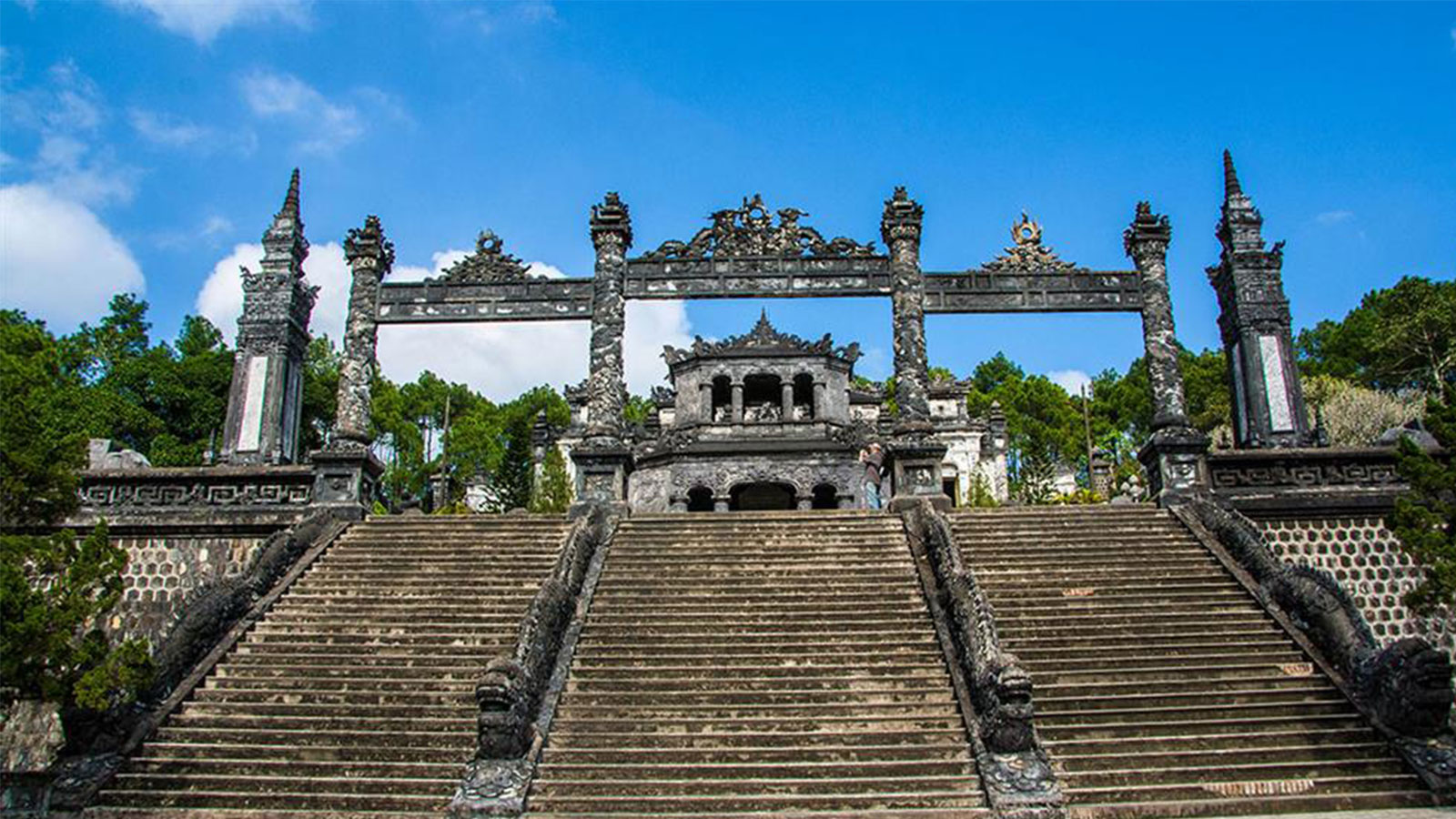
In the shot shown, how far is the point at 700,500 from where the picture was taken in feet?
92.9

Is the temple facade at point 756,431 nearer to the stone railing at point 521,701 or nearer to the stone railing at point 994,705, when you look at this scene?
the stone railing at point 521,701

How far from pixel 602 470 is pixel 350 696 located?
21.6 feet

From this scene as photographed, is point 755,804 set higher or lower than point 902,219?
lower

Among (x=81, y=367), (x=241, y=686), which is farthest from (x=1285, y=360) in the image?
(x=81, y=367)

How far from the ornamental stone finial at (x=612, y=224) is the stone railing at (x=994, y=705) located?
9578 mm

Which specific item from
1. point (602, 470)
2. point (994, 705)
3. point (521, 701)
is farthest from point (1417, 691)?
point (602, 470)

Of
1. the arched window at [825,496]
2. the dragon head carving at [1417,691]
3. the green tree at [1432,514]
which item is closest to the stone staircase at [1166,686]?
the dragon head carving at [1417,691]

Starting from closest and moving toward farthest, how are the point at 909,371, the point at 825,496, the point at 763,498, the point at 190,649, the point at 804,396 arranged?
1. the point at 190,649
2. the point at 909,371
3. the point at 825,496
4. the point at 763,498
5. the point at 804,396

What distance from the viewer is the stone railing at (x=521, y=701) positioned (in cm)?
804

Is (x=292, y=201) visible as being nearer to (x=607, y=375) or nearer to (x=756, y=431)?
(x=607, y=375)

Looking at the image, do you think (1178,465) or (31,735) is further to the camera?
(1178,465)

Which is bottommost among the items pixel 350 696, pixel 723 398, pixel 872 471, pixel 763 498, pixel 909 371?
pixel 350 696

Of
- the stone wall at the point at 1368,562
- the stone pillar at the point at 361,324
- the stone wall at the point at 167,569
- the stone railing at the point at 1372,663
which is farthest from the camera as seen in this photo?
the stone pillar at the point at 361,324

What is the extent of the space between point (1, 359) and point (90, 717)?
14.2m
